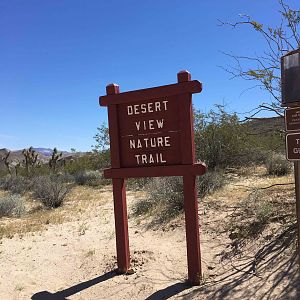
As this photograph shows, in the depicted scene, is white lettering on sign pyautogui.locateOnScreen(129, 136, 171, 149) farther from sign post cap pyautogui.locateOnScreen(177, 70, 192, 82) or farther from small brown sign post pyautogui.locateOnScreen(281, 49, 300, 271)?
small brown sign post pyautogui.locateOnScreen(281, 49, 300, 271)

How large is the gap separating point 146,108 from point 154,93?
0.28 metres

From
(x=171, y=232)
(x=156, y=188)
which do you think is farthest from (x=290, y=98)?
(x=156, y=188)

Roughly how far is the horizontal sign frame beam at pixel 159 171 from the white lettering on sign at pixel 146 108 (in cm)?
80

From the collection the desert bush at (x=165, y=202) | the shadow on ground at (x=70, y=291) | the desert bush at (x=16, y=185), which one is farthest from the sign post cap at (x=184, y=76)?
→ the desert bush at (x=16, y=185)

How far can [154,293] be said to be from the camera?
558 centimetres

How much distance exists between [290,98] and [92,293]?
367 centimetres

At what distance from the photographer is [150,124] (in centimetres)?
606

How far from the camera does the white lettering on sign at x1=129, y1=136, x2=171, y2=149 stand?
5936 millimetres

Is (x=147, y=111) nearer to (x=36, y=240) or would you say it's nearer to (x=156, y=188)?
(x=36, y=240)

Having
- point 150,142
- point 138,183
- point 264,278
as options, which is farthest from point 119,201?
point 138,183

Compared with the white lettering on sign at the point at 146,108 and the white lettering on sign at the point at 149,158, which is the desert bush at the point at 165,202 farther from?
the white lettering on sign at the point at 146,108

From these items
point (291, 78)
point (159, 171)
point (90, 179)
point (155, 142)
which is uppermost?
point (291, 78)

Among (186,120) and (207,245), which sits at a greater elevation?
(186,120)

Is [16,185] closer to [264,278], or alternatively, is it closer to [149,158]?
[149,158]
